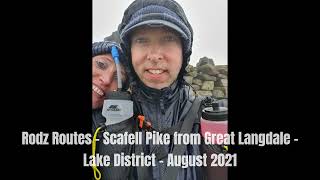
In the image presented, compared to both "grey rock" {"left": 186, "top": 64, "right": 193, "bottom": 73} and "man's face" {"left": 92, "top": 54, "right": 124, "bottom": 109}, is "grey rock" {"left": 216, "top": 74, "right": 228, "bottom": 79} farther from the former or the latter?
"man's face" {"left": 92, "top": 54, "right": 124, "bottom": 109}

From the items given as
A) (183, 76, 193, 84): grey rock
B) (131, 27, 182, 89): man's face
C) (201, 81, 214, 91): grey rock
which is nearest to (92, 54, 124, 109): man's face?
(131, 27, 182, 89): man's face

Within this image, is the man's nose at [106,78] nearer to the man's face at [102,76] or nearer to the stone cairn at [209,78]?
the man's face at [102,76]

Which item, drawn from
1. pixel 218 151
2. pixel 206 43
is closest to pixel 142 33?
pixel 206 43

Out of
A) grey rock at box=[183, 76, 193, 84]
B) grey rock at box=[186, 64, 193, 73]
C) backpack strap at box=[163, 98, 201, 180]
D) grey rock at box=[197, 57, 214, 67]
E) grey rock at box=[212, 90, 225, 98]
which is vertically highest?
grey rock at box=[197, 57, 214, 67]

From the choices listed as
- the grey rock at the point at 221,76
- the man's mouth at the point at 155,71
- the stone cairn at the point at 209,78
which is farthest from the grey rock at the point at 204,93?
the man's mouth at the point at 155,71

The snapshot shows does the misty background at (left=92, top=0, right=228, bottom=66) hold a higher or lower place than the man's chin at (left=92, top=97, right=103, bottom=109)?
higher

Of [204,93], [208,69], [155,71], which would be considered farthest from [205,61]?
[155,71]
